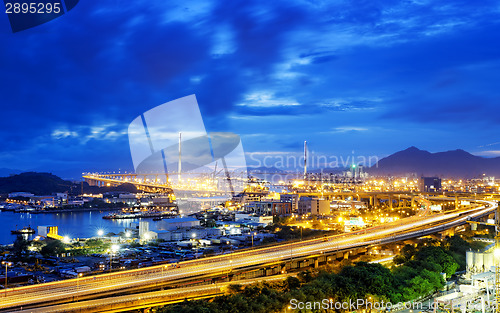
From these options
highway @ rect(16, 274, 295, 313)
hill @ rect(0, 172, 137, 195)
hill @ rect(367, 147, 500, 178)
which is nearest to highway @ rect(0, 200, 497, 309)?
highway @ rect(16, 274, 295, 313)

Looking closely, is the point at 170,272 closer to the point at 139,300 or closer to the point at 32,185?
the point at 139,300

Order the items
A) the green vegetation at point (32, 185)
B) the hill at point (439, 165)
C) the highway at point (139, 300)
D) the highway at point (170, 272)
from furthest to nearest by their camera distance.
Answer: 1. the hill at point (439, 165)
2. the green vegetation at point (32, 185)
3. the highway at point (170, 272)
4. the highway at point (139, 300)

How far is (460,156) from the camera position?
51156 mm

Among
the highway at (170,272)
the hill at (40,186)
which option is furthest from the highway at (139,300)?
the hill at (40,186)

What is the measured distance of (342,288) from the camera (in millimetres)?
3369

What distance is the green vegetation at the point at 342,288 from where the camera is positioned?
2.82 metres

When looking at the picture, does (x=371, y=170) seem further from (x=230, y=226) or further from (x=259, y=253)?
(x=259, y=253)

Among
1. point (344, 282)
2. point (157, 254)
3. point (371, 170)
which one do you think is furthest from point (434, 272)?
point (371, 170)

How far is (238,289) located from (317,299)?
0.60 metres

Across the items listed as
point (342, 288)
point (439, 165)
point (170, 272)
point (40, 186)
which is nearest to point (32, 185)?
point (40, 186)

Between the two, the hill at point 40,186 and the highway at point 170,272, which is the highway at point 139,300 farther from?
the hill at point 40,186

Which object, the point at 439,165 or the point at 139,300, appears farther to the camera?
the point at 439,165

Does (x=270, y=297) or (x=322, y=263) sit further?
(x=322, y=263)

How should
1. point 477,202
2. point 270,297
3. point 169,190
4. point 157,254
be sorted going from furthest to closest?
point 169,190
point 477,202
point 157,254
point 270,297
